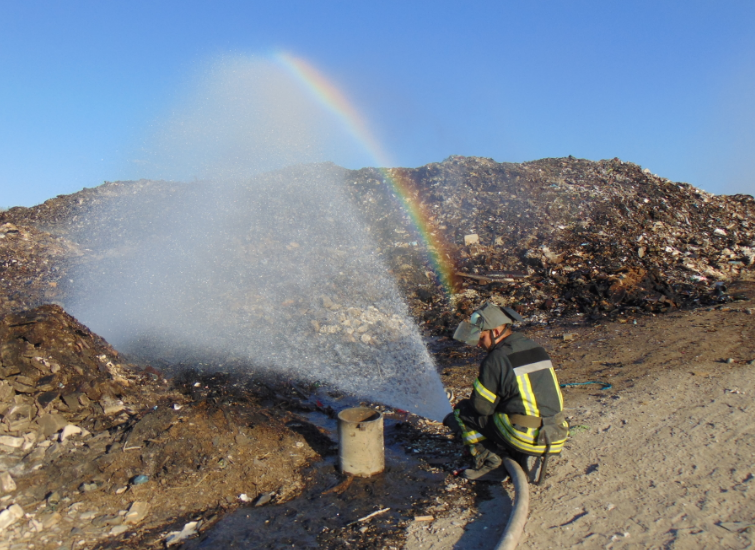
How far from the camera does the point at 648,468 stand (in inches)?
143

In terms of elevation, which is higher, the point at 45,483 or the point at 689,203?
the point at 689,203

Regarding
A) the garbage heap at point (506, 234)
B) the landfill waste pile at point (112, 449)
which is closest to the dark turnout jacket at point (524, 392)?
the landfill waste pile at point (112, 449)

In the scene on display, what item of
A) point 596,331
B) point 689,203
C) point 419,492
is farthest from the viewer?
point 689,203

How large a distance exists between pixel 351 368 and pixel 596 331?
4.44 meters

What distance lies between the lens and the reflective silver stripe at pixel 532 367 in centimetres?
347

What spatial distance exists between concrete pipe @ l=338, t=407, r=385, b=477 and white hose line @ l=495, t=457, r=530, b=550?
1.04 m

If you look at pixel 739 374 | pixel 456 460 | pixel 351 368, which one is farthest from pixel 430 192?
pixel 456 460

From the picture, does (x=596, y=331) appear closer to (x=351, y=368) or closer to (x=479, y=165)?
(x=351, y=368)

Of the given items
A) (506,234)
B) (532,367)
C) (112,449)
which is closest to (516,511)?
(532,367)

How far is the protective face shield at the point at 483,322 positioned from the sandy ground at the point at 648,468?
1.24m

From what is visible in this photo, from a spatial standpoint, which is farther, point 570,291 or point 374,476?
Answer: point 570,291

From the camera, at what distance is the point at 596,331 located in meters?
8.38

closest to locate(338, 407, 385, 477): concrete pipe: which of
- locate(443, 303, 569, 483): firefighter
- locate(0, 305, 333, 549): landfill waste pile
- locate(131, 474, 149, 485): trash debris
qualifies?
locate(0, 305, 333, 549): landfill waste pile

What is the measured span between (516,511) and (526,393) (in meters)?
0.82
